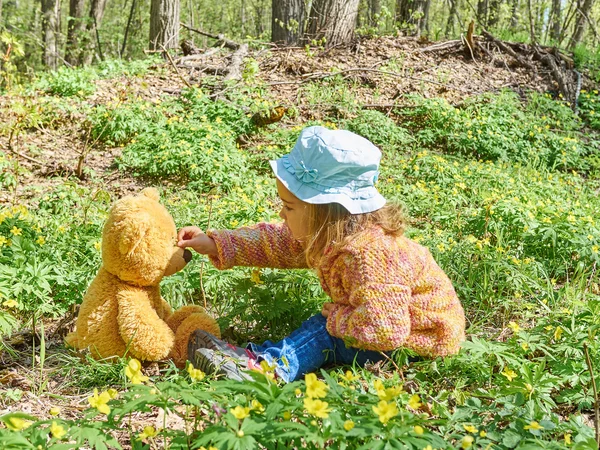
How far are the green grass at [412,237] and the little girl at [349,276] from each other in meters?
0.14

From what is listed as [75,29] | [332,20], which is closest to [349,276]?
[332,20]

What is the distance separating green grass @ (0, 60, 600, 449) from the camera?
5.02 feet

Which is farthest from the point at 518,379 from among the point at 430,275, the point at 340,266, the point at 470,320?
the point at 470,320

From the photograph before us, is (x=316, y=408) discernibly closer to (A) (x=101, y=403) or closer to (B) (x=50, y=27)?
(A) (x=101, y=403)

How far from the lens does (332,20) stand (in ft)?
28.6

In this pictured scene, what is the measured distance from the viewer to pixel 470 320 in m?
3.12

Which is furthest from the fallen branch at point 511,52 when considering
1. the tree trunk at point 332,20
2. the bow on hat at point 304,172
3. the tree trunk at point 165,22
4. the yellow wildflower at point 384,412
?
the yellow wildflower at point 384,412

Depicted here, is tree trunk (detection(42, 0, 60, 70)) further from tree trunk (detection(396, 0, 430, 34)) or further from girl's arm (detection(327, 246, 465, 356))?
girl's arm (detection(327, 246, 465, 356))

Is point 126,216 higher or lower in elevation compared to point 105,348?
higher

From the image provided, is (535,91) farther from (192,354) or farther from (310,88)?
(192,354)

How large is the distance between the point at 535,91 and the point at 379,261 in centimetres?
657

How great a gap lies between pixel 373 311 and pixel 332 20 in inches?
286

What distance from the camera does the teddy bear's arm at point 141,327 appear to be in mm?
2420

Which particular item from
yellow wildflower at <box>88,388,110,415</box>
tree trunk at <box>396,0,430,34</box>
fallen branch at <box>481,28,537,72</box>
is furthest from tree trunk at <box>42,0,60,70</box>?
yellow wildflower at <box>88,388,110,415</box>
